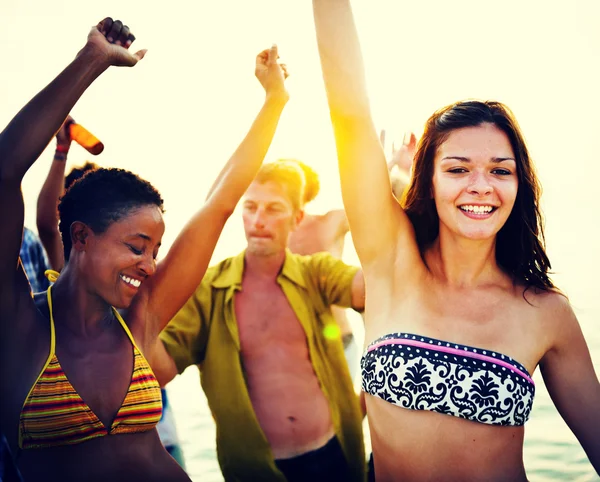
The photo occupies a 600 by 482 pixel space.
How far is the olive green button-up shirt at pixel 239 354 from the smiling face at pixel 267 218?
118 mm

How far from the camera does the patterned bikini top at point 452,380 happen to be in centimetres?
217

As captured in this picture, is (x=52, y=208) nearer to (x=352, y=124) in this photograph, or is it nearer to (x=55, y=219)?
(x=55, y=219)

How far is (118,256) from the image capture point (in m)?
2.12

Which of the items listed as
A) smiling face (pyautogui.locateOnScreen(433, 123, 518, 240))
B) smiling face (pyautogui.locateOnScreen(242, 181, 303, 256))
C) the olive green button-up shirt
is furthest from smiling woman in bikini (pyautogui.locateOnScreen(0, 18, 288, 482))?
smiling face (pyautogui.locateOnScreen(242, 181, 303, 256))

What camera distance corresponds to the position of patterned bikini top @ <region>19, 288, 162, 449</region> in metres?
1.92

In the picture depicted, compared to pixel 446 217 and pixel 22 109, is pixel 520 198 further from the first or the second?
pixel 22 109

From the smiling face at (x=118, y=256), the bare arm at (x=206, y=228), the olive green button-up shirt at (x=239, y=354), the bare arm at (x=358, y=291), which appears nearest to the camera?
the smiling face at (x=118, y=256)

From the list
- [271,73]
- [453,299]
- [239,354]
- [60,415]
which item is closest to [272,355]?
[239,354]

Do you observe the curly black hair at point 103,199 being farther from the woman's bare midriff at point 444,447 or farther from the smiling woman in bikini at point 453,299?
the woman's bare midriff at point 444,447

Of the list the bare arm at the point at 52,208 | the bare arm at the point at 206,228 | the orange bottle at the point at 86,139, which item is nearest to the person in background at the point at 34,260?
the bare arm at the point at 52,208

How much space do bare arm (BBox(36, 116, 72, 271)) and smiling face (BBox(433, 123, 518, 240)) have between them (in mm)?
1986

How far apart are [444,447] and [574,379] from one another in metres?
0.54

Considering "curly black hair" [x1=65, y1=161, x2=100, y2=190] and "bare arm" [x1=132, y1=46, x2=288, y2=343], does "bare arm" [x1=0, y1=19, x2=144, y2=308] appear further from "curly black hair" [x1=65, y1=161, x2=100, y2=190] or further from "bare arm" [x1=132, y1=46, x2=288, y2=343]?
"curly black hair" [x1=65, y1=161, x2=100, y2=190]

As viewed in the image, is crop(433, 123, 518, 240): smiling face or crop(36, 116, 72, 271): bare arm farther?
crop(36, 116, 72, 271): bare arm
